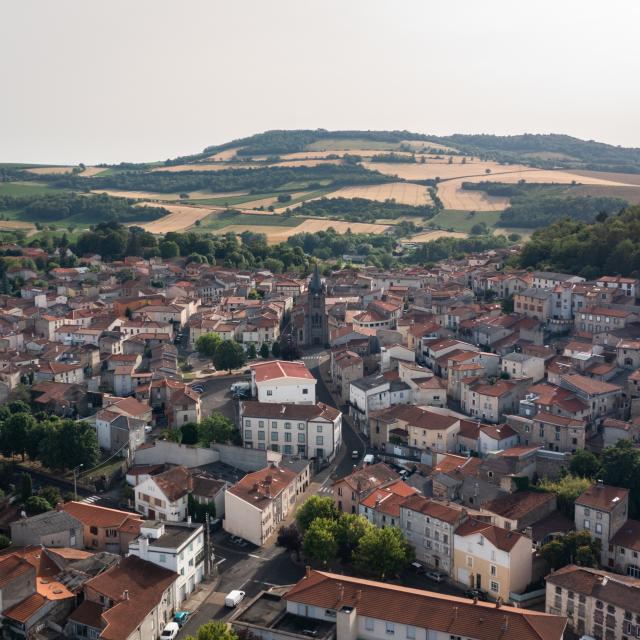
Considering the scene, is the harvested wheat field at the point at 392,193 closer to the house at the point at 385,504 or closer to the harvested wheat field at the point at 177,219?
the harvested wheat field at the point at 177,219

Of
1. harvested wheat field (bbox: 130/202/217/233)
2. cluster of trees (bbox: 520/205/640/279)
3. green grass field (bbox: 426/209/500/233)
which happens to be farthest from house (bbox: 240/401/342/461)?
green grass field (bbox: 426/209/500/233)

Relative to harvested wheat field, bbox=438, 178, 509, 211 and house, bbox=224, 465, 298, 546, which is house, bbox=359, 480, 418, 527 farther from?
harvested wheat field, bbox=438, 178, 509, 211

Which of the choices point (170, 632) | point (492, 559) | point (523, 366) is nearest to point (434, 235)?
point (523, 366)

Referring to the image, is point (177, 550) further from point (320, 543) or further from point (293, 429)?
point (293, 429)

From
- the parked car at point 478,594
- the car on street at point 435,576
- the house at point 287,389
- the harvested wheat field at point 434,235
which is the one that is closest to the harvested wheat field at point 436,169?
the harvested wheat field at point 434,235

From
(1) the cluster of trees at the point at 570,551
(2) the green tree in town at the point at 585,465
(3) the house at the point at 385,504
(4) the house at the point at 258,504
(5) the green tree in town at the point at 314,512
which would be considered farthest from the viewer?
(2) the green tree in town at the point at 585,465
